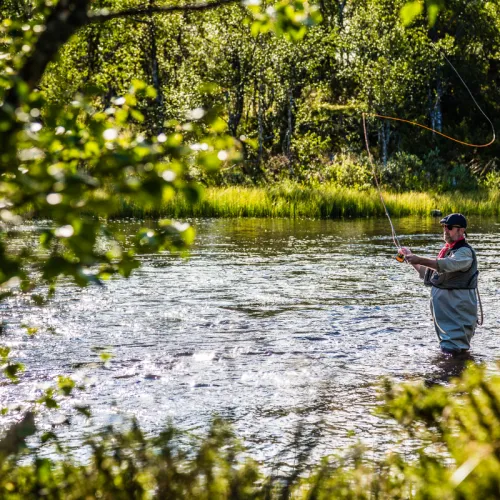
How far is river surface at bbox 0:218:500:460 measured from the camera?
777 centimetres

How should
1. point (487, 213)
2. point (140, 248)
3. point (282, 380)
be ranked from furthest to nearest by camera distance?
1. point (487, 213)
2. point (282, 380)
3. point (140, 248)

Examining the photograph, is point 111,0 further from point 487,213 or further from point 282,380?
point 282,380

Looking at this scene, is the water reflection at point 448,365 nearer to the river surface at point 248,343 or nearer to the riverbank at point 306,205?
the river surface at point 248,343

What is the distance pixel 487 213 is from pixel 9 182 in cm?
2944

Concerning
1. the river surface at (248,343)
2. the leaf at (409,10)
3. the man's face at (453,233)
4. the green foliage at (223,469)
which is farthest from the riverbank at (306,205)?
the leaf at (409,10)

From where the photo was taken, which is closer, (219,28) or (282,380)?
(282,380)

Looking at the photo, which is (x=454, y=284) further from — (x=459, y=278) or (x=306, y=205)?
(x=306, y=205)

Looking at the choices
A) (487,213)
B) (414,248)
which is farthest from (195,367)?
(487,213)

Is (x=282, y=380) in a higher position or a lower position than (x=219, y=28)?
lower

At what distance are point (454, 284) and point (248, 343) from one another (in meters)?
2.79

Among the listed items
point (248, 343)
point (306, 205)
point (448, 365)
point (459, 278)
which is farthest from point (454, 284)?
point (306, 205)

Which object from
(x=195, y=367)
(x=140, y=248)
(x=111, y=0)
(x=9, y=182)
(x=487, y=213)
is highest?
(x=111, y=0)

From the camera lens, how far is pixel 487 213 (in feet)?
102

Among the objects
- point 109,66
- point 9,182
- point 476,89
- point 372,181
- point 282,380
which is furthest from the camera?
point 476,89
